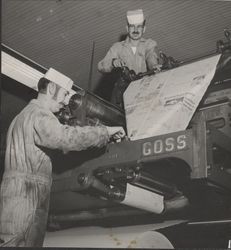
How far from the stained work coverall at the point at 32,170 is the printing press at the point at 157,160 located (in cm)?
8

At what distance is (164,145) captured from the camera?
1003 mm

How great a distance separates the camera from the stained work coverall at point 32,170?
106 centimetres

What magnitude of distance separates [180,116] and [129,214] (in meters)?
0.60

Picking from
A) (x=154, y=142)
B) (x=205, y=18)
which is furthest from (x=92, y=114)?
(x=205, y=18)

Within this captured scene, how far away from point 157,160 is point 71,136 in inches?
9.5

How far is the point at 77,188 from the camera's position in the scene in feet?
3.85

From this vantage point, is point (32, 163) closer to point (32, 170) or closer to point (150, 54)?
point (32, 170)

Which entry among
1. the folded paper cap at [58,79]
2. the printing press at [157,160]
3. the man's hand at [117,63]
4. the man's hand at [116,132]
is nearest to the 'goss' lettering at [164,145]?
the printing press at [157,160]

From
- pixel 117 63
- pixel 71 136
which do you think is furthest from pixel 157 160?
pixel 117 63

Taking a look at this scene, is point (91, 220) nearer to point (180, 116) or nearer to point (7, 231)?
point (7, 231)

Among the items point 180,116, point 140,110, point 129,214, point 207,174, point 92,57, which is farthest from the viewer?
point 92,57

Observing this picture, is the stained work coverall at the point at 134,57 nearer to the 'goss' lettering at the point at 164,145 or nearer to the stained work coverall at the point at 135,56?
the stained work coverall at the point at 135,56

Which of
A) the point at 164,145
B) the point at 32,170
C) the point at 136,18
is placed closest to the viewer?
the point at 164,145

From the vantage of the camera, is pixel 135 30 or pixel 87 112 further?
pixel 135 30
